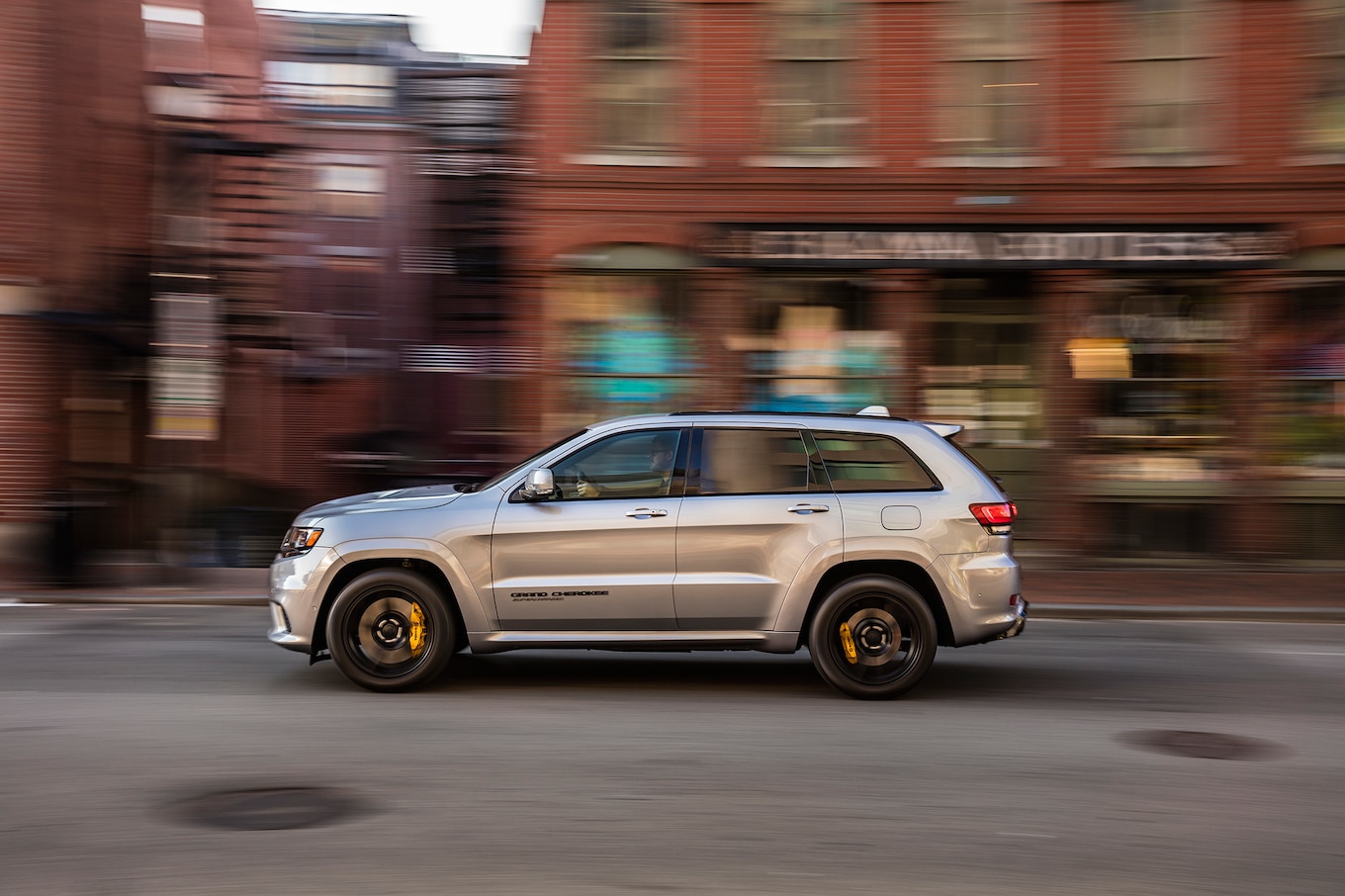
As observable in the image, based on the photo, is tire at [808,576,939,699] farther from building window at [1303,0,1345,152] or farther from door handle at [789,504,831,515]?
building window at [1303,0,1345,152]

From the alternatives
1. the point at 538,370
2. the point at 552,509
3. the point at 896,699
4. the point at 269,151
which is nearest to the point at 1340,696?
the point at 896,699

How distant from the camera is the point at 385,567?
7797 millimetres

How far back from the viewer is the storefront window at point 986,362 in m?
16.4

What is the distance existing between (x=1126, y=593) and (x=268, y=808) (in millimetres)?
10506

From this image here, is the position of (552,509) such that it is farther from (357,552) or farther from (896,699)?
(896,699)

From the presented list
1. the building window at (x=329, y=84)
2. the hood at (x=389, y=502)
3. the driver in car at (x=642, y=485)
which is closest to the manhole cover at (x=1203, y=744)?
the driver in car at (x=642, y=485)

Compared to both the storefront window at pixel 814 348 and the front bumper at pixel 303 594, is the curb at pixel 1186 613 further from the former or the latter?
the front bumper at pixel 303 594

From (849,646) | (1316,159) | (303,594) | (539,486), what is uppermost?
(1316,159)

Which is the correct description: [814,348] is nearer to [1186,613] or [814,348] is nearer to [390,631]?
[1186,613]

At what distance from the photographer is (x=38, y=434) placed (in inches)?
654

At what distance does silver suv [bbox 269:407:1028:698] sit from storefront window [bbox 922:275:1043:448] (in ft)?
28.9

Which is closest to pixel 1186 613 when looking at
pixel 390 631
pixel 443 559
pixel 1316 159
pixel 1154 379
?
pixel 1154 379

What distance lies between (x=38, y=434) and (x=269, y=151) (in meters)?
4.83

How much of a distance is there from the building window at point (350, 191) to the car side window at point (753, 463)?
19.6 meters
